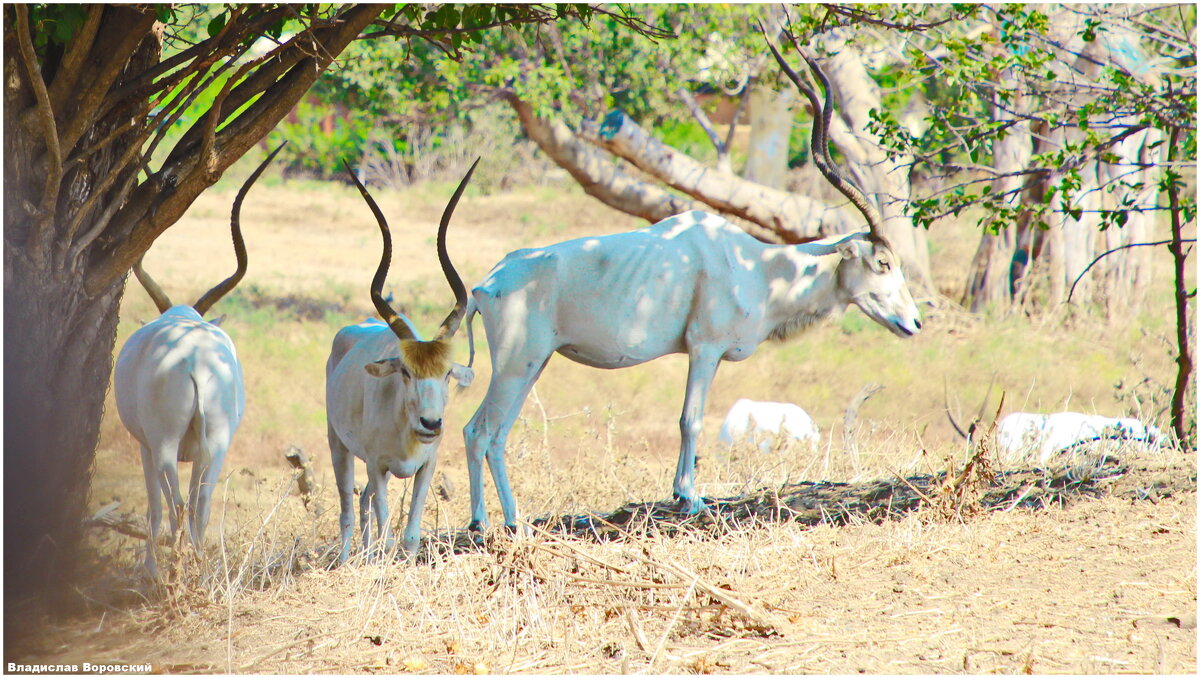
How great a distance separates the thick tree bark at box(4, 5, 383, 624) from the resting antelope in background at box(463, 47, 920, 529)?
141 cm

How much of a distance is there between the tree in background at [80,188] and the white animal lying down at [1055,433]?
440 centimetres

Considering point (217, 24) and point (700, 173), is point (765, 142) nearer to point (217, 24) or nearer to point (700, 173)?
point (700, 173)

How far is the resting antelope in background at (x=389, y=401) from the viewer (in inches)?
185

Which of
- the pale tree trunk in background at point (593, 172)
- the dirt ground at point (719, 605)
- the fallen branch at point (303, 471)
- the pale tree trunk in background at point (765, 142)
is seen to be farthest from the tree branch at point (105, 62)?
the pale tree trunk in background at point (765, 142)

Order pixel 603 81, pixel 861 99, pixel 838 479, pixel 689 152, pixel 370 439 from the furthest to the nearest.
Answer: pixel 689 152 → pixel 603 81 → pixel 861 99 → pixel 838 479 → pixel 370 439

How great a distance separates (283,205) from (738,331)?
2003cm

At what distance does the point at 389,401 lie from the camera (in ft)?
16.5

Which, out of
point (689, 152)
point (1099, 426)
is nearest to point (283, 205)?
point (689, 152)

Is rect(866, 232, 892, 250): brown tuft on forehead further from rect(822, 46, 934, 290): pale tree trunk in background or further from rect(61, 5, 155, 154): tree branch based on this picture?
rect(822, 46, 934, 290): pale tree trunk in background

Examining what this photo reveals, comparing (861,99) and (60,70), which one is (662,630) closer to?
(60,70)

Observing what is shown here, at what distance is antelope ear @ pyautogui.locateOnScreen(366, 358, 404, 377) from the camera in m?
4.74

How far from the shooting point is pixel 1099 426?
7.42 meters

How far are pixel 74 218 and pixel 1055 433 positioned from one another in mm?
5870

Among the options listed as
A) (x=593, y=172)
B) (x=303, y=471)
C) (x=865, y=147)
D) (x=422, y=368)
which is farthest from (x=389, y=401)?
(x=865, y=147)
